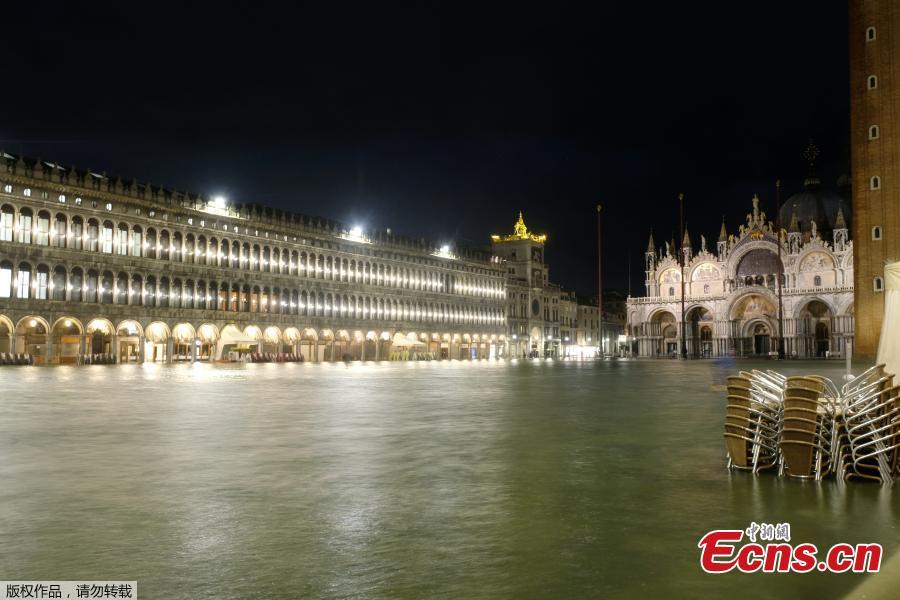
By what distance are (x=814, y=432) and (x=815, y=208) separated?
115794 millimetres

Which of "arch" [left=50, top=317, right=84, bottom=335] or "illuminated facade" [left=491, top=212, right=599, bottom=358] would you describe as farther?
"illuminated facade" [left=491, top=212, right=599, bottom=358]

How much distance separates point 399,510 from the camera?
6.76 meters

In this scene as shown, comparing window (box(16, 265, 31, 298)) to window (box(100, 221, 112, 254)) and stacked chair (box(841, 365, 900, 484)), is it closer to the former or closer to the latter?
window (box(100, 221, 112, 254))

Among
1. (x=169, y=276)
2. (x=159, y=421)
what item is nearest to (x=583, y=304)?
(x=169, y=276)

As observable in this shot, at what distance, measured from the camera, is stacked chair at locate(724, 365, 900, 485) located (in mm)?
8297

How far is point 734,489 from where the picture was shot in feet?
25.2

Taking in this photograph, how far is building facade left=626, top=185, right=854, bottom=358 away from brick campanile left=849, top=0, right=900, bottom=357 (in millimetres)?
37012

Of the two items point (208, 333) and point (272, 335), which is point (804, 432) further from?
point (272, 335)

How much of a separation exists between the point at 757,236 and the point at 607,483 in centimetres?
10567

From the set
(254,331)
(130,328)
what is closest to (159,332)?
(130,328)

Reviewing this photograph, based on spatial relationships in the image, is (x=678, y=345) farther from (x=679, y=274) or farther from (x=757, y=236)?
(x=757, y=236)

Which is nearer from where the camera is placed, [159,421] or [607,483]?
[607,483]

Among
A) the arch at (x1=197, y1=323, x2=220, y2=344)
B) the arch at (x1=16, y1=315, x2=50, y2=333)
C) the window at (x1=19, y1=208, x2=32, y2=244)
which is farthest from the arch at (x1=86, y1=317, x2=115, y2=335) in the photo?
the arch at (x1=197, y1=323, x2=220, y2=344)

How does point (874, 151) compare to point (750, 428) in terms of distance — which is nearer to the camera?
point (750, 428)
